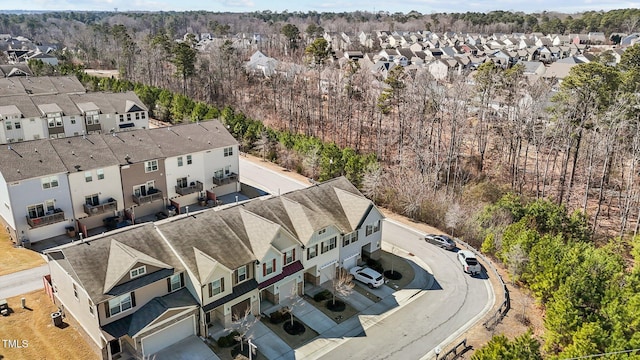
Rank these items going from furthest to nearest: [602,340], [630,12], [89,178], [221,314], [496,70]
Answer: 1. [630,12]
2. [496,70]
3. [89,178]
4. [221,314]
5. [602,340]

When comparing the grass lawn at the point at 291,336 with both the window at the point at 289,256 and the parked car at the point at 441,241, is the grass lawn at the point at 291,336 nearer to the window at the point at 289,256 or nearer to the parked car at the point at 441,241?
the window at the point at 289,256

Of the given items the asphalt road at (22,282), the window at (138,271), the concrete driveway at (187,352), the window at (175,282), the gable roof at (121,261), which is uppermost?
the gable roof at (121,261)

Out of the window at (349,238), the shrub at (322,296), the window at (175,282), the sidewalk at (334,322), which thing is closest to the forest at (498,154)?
the sidewalk at (334,322)

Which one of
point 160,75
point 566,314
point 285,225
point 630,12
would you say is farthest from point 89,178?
point 630,12

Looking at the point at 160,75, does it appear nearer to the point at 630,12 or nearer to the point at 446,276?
the point at 446,276

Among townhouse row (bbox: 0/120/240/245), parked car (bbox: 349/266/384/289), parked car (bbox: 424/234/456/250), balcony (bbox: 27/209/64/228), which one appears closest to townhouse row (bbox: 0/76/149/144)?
townhouse row (bbox: 0/120/240/245)

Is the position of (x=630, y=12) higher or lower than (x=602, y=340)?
higher

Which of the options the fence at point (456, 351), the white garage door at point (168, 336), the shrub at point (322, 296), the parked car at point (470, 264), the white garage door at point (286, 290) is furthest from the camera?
the parked car at point (470, 264)

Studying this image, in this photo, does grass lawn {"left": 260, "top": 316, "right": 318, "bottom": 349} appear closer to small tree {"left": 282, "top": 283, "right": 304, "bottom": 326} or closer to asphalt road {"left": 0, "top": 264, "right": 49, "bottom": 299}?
small tree {"left": 282, "top": 283, "right": 304, "bottom": 326}
